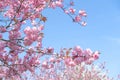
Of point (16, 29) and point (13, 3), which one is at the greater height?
point (13, 3)

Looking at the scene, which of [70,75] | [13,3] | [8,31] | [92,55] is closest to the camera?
[92,55]

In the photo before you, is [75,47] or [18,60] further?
[18,60]

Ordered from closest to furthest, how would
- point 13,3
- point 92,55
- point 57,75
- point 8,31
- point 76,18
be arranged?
1. point 92,55
2. point 8,31
3. point 13,3
4. point 76,18
5. point 57,75

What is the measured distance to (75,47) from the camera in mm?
7301

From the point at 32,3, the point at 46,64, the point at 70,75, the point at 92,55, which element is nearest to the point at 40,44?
the point at 46,64

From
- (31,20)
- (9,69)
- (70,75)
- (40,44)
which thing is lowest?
(9,69)

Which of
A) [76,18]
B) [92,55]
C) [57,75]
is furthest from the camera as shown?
[57,75]

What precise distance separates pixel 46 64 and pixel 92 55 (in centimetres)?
156

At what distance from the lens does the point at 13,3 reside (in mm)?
8617

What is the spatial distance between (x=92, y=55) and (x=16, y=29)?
2.07 meters

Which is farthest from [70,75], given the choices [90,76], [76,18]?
[76,18]

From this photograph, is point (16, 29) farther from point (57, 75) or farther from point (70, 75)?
point (70, 75)

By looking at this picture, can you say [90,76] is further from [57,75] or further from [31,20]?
[31,20]

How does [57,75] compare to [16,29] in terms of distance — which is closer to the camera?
[16,29]
